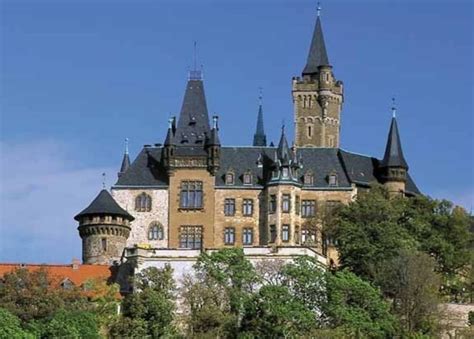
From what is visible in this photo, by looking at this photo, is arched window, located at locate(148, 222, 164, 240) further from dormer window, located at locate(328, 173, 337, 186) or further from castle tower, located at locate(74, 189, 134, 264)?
dormer window, located at locate(328, 173, 337, 186)

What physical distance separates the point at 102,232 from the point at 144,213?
4305 mm

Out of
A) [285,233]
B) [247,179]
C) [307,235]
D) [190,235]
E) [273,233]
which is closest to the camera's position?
[285,233]

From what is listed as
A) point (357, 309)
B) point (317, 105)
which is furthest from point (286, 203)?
point (317, 105)

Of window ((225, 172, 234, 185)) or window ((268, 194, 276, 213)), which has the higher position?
window ((225, 172, 234, 185))

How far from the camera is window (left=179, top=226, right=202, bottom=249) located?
9712 cm

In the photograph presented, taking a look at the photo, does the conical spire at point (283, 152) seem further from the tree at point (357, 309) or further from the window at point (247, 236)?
the tree at point (357, 309)

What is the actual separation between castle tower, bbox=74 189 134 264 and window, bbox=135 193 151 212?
2.77m

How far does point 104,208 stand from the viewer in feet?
310

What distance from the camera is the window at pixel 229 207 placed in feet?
322

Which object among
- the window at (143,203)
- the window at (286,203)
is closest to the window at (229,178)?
the window at (286,203)

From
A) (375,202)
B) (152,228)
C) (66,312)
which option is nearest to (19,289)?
(66,312)

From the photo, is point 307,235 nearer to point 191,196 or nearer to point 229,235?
point 229,235

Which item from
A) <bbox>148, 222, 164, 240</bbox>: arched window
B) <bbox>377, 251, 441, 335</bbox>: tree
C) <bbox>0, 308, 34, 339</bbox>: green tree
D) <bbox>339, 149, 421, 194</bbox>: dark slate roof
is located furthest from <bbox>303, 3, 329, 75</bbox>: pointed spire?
<bbox>0, 308, 34, 339</bbox>: green tree

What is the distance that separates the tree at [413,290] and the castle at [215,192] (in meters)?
10.8
